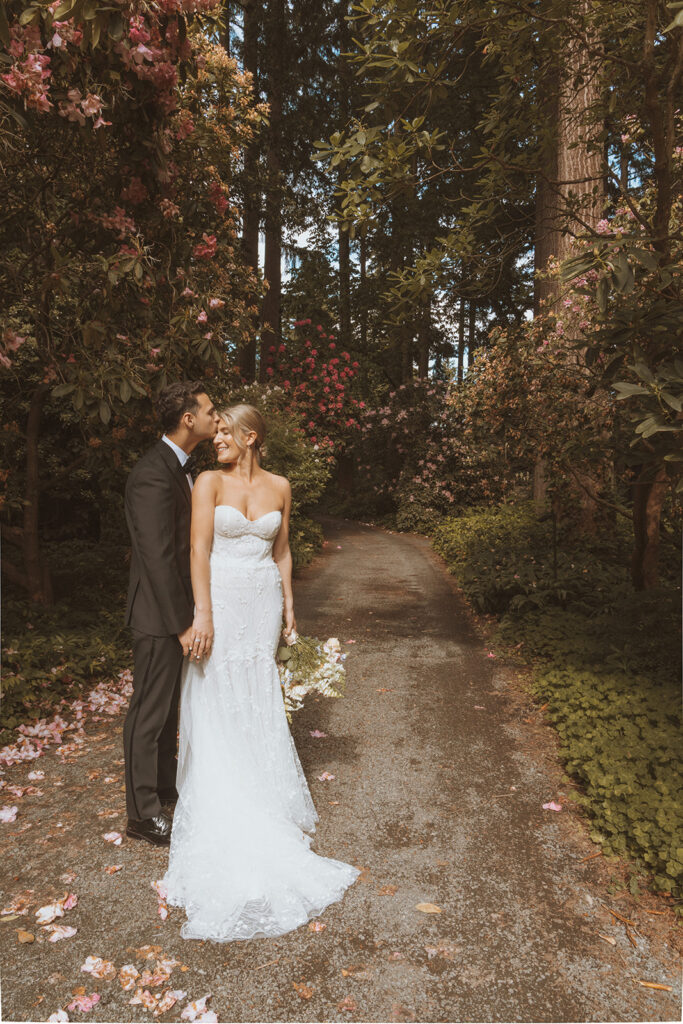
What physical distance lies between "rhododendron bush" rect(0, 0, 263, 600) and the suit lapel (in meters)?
0.93

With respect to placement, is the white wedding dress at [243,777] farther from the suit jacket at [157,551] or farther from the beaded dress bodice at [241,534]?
the suit jacket at [157,551]

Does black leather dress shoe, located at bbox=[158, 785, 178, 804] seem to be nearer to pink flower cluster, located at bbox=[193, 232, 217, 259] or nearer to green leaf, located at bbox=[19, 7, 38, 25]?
green leaf, located at bbox=[19, 7, 38, 25]

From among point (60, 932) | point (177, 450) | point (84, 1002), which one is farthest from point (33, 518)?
point (84, 1002)

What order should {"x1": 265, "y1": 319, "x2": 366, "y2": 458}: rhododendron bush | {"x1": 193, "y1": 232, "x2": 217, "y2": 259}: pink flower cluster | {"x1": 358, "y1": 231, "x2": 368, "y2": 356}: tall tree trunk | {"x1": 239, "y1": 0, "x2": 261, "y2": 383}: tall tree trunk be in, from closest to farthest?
{"x1": 193, "y1": 232, "x2": 217, "y2": 259}: pink flower cluster → {"x1": 239, "y1": 0, "x2": 261, "y2": 383}: tall tree trunk → {"x1": 265, "y1": 319, "x2": 366, "y2": 458}: rhododendron bush → {"x1": 358, "y1": 231, "x2": 368, "y2": 356}: tall tree trunk

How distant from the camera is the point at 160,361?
4535 millimetres

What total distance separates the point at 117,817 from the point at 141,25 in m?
4.41

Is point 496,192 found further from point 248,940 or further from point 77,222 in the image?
point 248,940

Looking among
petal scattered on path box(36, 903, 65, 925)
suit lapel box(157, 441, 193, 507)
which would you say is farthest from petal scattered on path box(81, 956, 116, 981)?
suit lapel box(157, 441, 193, 507)

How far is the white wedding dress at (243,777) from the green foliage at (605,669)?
1.48 m

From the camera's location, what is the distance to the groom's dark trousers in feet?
10.4

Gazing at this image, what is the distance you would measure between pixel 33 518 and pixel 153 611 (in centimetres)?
380

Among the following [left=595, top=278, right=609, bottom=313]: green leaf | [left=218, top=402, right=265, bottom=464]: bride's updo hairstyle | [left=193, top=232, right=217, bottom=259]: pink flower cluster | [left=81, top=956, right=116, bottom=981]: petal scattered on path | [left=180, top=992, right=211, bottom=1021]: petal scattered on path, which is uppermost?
[left=193, top=232, right=217, bottom=259]: pink flower cluster

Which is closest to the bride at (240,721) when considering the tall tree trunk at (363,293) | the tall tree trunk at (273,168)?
the tall tree trunk at (273,168)

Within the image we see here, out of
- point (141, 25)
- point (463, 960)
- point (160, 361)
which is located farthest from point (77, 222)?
point (463, 960)
